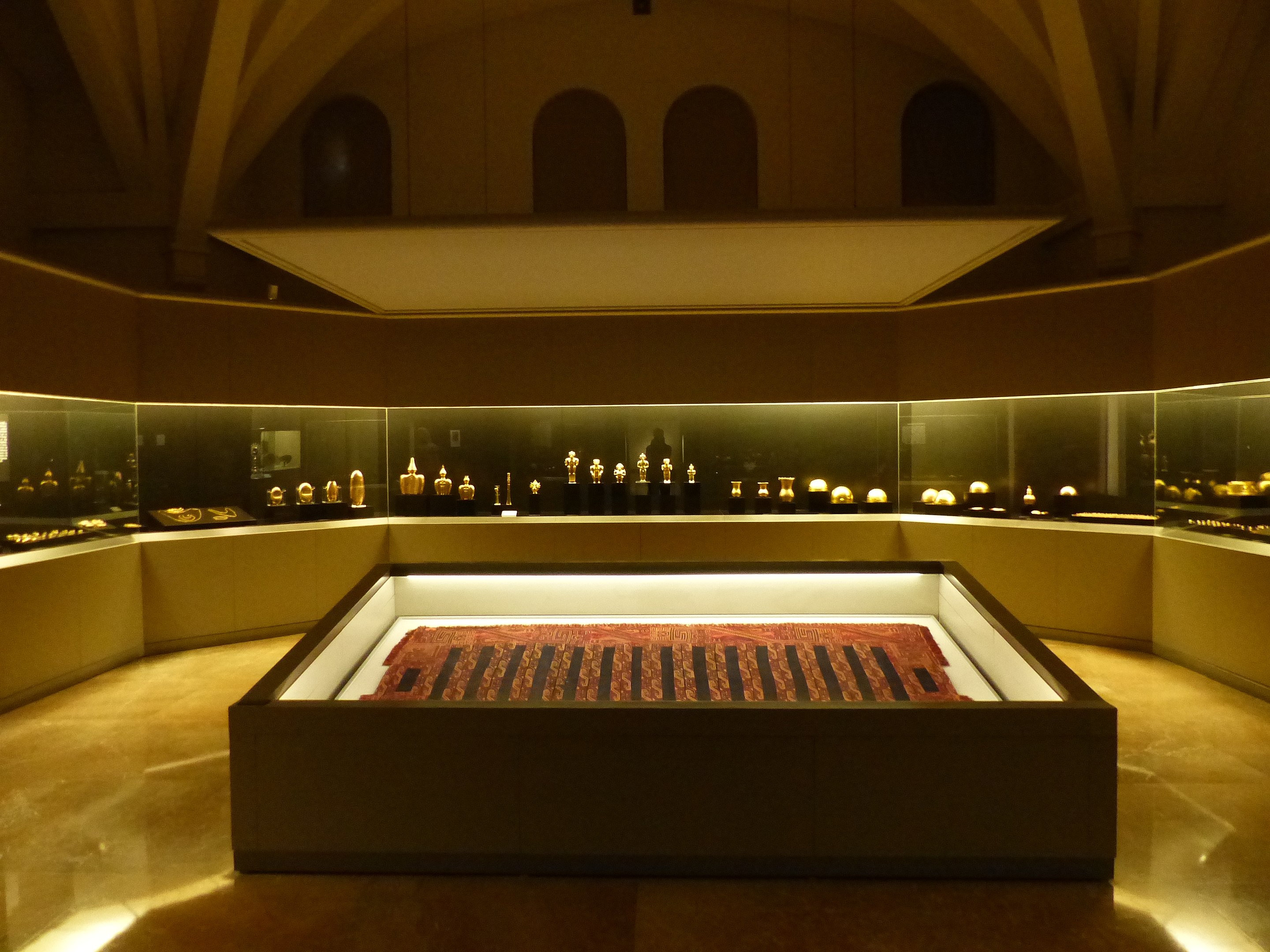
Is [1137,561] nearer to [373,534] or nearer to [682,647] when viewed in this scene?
[682,647]

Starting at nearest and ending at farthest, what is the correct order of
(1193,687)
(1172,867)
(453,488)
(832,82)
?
(1172,867) → (1193,687) → (453,488) → (832,82)

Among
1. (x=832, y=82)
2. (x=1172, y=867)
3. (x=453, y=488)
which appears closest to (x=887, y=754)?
(x=1172, y=867)

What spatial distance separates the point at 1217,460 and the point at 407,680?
540 cm

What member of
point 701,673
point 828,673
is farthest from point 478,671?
point 828,673

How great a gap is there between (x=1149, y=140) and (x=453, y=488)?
6857 millimetres

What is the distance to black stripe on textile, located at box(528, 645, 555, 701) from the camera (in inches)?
141

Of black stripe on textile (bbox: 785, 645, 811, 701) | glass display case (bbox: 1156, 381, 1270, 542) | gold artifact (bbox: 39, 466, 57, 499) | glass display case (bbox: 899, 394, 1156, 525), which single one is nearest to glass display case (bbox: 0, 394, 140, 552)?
gold artifact (bbox: 39, 466, 57, 499)

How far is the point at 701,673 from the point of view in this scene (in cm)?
374

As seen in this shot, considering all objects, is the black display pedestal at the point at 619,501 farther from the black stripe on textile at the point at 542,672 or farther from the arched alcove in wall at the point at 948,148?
the arched alcove in wall at the point at 948,148

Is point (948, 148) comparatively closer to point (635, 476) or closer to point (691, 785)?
point (635, 476)

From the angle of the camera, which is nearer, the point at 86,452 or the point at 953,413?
the point at 86,452

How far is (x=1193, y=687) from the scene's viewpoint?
217 inches

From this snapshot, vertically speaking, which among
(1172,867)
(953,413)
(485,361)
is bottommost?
(1172,867)

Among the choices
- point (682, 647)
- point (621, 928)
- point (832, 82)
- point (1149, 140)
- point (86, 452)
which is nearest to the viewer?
point (621, 928)
